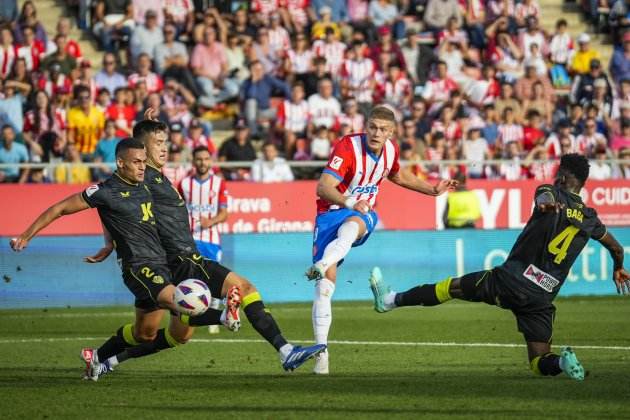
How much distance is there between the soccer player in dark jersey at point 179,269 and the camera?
33.3 feet

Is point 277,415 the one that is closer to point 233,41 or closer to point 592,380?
point 592,380

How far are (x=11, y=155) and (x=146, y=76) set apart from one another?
3199 millimetres

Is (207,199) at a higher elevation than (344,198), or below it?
below

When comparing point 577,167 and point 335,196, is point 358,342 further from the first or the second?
point 577,167

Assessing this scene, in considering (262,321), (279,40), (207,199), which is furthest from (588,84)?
(262,321)

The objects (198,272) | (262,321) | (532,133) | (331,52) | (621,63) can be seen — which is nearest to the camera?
(262,321)

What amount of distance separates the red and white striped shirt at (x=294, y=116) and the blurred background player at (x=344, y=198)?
11447mm

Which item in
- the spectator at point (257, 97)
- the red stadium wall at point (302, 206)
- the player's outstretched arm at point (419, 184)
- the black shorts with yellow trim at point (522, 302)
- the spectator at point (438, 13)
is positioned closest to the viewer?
the black shorts with yellow trim at point (522, 302)

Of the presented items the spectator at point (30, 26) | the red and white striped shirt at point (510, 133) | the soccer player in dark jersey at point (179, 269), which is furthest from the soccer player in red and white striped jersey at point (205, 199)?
the red and white striped shirt at point (510, 133)

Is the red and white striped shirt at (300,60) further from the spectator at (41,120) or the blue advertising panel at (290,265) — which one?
the blue advertising panel at (290,265)

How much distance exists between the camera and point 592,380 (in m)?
9.90

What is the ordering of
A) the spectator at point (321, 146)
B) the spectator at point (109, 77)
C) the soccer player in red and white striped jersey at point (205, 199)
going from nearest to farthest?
1. the soccer player in red and white striped jersey at point (205, 199)
2. the spectator at point (321, 146)
3. the spectator at point (109, 77)

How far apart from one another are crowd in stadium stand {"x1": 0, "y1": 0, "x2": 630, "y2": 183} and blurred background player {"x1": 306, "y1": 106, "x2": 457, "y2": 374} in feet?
31.6

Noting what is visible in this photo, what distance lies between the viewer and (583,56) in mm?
26734
